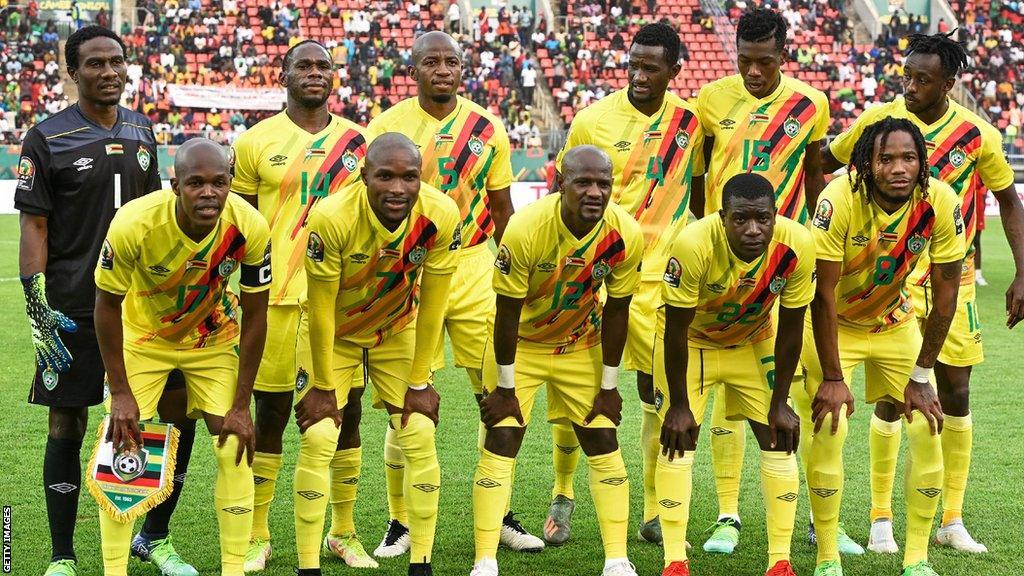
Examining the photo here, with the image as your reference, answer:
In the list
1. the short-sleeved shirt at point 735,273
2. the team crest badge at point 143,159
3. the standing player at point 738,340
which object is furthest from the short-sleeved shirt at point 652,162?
the team crest badge at point 143,159

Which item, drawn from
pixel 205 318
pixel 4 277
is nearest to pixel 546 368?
pixel 205 318

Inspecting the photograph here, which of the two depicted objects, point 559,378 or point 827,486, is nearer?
point 827,486

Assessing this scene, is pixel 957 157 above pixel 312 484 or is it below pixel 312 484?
above

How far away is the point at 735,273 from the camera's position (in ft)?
18.7

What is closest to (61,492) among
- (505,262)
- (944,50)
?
(505,262)

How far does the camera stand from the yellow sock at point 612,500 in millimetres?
5824

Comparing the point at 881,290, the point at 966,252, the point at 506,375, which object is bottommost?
the point at 506,375

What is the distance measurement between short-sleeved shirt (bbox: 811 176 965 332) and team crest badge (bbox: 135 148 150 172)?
3.43 metres

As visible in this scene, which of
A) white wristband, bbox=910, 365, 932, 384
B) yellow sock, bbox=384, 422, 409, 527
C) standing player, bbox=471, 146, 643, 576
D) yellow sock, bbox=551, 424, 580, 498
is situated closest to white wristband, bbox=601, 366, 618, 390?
standing player, bbox=471, 146, 643, 576

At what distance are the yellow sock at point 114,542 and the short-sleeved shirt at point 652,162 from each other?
3069mm

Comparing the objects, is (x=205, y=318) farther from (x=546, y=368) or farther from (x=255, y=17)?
(x=255, y=17)

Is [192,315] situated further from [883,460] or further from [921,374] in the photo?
[883,460]

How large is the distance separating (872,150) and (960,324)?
1.31m

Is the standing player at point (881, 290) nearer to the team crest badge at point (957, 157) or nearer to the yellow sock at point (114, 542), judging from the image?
the team crest badge at point (957, 157)
